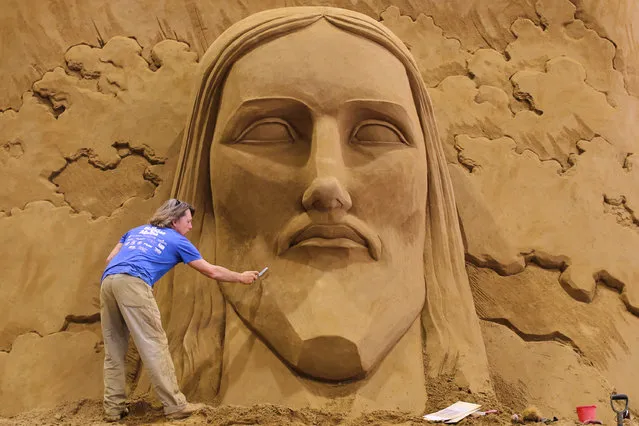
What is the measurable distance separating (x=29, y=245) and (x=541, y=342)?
2.68 m

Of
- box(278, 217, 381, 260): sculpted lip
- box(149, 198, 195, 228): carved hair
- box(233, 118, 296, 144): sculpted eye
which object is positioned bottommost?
box(149, 198, 195, 228): carved hair

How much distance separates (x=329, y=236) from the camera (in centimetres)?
292

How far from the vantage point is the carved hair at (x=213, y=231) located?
2.98 m

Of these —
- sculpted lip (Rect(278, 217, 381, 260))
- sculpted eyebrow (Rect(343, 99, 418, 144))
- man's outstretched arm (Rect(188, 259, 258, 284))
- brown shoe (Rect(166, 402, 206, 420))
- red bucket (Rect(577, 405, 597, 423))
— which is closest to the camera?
brown shoe (Rect(166, 402, 206, 420))

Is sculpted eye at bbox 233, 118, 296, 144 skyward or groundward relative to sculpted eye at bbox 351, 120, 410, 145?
groundward

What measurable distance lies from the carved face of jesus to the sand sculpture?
0.05ft

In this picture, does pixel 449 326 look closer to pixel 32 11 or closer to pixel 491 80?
pixel 491 80

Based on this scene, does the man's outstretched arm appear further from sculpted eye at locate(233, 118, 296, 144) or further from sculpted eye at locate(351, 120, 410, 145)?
sculpted eye at locate(351, 120, 410, 145)

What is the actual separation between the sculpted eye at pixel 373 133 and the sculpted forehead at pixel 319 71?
4.7 inches

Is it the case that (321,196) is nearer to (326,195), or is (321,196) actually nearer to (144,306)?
(326,195)

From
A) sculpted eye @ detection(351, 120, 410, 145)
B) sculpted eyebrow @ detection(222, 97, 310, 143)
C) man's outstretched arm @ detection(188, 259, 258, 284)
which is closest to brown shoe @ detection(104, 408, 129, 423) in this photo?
man's outstretched arm @ detection(188, 259, 258, 284)

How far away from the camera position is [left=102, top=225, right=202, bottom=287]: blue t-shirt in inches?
102

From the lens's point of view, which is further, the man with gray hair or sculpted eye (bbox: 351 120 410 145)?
sculpted eye (bbox: 351 120 410 145)

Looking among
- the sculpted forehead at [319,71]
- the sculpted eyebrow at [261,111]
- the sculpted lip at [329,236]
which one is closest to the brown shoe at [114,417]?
the sculpted lip at [329,236]
